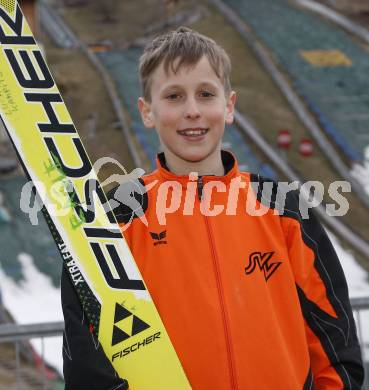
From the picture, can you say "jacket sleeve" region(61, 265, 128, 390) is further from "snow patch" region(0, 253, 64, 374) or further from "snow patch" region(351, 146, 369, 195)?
"snow patch" region(351, 146, 369, 195)

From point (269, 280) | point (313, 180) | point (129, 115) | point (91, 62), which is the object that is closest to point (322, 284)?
point (269, 280)

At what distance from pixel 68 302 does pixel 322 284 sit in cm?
86

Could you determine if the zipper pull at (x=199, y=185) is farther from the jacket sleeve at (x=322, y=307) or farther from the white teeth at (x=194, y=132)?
the jacket sleeve at (x=322, y=307)

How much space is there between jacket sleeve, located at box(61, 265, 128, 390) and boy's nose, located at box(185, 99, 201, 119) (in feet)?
2.35

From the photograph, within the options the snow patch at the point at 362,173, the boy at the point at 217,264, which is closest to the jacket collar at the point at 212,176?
the boy at the point at 217,264

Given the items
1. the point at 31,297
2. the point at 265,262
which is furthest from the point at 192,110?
the point at 31,297

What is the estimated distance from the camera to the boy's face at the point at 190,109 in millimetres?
2801

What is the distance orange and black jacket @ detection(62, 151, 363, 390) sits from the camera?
264cm

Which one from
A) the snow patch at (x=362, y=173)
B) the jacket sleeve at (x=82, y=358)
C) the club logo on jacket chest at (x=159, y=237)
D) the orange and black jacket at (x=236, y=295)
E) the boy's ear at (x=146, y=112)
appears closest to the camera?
the jacket sleeve at (x=82, y=358)

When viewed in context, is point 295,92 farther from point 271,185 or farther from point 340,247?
point 271,185

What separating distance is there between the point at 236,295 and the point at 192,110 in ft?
2.08

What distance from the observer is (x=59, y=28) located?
111ft

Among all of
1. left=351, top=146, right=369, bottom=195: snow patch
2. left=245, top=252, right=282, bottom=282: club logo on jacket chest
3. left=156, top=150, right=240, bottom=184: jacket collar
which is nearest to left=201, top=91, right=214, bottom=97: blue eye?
left=156, top=150, right=240, bottom=184: jacket collar

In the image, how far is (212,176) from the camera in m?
2.84
